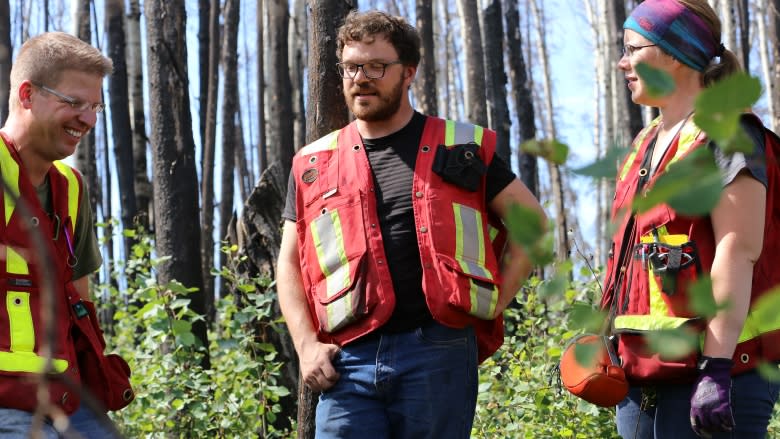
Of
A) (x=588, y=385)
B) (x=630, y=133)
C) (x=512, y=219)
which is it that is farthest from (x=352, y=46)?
(x=630, y=133)

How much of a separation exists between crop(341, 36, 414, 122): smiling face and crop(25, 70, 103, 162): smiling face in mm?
821

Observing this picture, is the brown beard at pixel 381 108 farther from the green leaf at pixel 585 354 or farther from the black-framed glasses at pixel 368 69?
the green leaf at pixel 585 354

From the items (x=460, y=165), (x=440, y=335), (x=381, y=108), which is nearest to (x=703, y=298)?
(x=440, y=335)

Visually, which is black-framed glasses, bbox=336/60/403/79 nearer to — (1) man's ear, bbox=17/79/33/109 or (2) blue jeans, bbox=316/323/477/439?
(2) blue jeans, bbox=316/323/477/439

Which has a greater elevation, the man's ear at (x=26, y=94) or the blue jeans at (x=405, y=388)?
the man's ear at (x=26, y=94)

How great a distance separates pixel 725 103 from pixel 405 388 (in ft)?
7.63

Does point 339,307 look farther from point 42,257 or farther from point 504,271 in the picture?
point 42,257

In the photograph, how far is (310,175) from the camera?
127 inches

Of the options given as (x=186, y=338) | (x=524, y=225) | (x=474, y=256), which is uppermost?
(x=524, y=225)

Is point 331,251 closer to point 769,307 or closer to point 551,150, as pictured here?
point 551,150

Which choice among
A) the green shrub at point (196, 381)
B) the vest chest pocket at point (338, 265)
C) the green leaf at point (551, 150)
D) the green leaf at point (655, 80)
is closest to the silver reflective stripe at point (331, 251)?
the vest chest pocket at point (338, 265)

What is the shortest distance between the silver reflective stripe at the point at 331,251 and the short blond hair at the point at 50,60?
82cm

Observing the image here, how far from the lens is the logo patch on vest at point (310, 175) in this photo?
3.22 m

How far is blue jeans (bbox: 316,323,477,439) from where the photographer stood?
2.92 m
